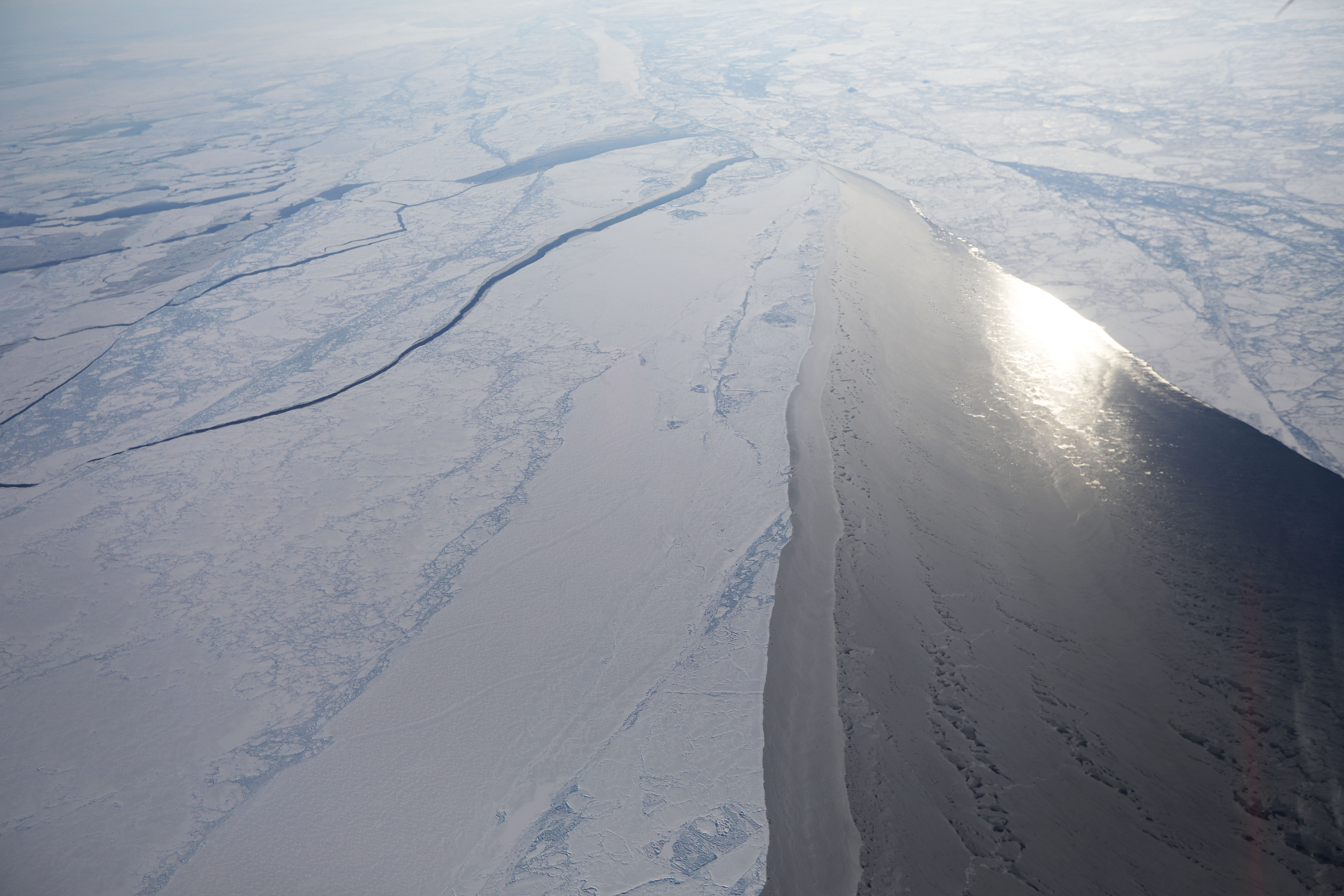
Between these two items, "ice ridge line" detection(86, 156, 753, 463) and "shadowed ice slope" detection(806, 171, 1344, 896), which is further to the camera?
"ice ridge line" detection(86, 156, 753, 463)

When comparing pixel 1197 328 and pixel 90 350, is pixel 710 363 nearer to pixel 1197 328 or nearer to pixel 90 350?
pixel 1197 328

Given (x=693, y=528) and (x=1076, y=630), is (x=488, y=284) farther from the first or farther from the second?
(x=1076, y=630)

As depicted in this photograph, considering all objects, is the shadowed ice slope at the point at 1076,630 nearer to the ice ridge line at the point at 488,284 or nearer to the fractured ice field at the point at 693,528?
the fractured ice field at the point at 693,528

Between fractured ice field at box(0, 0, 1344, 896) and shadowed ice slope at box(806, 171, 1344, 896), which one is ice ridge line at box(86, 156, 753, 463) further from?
shadowed ice slope at box(806, 171, 1344, 896)

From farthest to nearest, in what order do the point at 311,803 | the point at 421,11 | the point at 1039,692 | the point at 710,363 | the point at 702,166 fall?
the point at 421,11, the point at 702,166, the point at 710,363, the point at 1039,692, the point at 311,803

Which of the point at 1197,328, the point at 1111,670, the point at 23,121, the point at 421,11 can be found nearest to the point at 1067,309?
the point at 1197,328

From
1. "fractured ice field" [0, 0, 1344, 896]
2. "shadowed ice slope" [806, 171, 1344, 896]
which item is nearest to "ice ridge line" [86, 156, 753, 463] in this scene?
"fractured ice field" [0, 0, 1344, 896]
